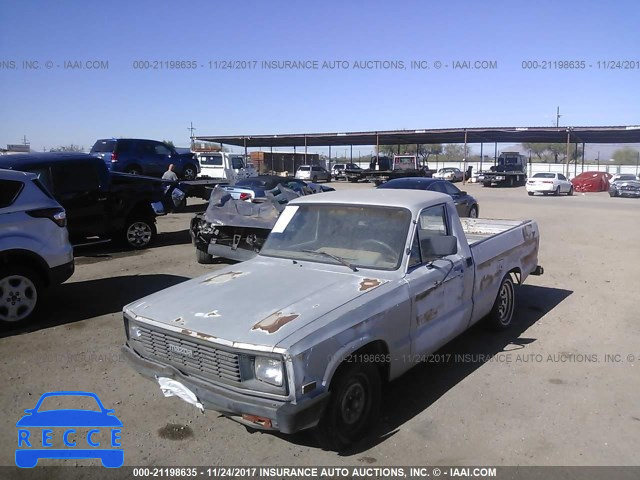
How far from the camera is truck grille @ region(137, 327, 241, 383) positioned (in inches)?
122

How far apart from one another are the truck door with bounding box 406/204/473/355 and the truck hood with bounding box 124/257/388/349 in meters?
0.40

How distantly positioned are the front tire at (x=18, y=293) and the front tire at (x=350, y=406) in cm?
429

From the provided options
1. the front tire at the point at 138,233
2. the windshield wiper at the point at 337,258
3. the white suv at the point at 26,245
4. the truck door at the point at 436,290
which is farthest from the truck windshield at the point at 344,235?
the front tire at the point at 138,233

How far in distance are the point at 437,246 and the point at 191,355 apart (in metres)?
2.11

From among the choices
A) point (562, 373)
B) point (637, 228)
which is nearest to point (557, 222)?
point (637, 228)

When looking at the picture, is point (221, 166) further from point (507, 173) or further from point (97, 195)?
point (507, 173)

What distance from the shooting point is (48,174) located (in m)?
9.06

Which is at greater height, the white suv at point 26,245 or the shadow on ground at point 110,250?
the white suv at point 26,245

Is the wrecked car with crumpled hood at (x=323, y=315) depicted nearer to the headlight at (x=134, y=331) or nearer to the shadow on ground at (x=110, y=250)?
the headlight at (x=134, y=331)

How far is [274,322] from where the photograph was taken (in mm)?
3152

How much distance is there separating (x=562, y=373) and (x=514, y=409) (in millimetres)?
977

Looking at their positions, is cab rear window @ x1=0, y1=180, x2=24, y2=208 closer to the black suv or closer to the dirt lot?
the dirt lot

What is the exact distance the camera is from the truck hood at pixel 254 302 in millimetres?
3123

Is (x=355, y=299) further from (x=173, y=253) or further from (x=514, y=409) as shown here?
(x=173, y=253)
